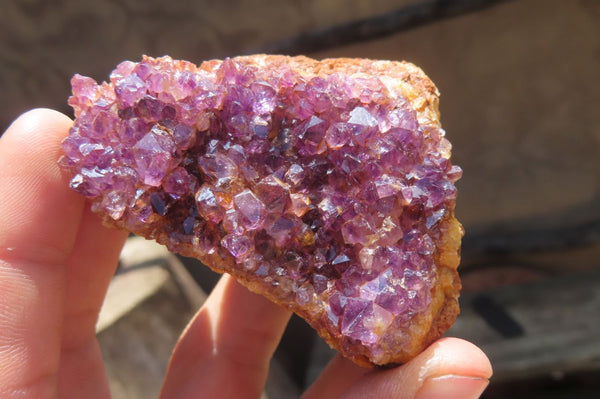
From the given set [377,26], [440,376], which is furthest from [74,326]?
[377,26]

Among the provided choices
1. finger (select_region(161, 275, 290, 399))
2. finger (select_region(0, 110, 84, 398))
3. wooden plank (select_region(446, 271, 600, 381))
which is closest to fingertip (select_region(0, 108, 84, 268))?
finger (select_region(0, 110, 84, 398))

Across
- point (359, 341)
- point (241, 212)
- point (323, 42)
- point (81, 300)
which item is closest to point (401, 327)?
point (359, 341)

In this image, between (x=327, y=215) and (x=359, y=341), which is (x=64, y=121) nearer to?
(x=327, y=215)

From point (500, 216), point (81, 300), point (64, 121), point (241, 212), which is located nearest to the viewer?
point (241, 212)

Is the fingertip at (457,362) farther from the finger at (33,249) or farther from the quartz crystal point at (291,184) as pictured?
the finger at (33,249)

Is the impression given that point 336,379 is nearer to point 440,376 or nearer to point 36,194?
point 440,376

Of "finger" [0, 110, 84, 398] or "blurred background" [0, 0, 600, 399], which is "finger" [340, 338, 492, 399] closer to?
"finger" [0, 110, 84, 398]

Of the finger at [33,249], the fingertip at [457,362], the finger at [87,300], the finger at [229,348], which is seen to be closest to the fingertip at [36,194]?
the finger at [33,249]
